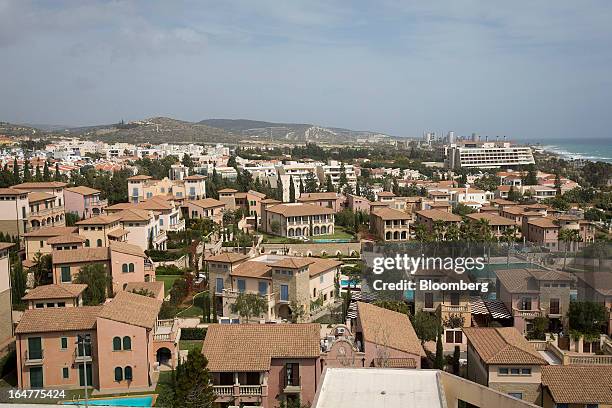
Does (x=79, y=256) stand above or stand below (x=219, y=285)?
above

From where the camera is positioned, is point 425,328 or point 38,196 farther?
point 38,196

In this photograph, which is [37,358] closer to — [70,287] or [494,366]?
[70,287]

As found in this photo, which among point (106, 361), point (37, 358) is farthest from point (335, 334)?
point (37, 358)

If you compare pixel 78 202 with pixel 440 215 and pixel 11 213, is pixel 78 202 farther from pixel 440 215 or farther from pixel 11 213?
pixel 440 215

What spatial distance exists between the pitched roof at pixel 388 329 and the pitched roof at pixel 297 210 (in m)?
28.8

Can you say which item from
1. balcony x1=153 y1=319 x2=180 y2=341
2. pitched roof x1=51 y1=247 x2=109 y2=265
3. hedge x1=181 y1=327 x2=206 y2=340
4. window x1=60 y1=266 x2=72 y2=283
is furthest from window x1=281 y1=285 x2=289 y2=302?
window x1=60 y1=266 x2=72 y2=283

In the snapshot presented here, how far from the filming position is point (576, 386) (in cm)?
1856

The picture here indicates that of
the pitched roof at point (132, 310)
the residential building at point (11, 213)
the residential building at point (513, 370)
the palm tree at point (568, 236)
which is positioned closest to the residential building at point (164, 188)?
the residential building at point (11, 213)

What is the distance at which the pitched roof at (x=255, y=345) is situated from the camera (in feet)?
64.1

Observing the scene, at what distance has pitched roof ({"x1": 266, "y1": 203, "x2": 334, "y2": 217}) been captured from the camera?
53.2 m

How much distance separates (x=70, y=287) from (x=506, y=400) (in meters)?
21.0

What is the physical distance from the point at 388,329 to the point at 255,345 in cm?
520

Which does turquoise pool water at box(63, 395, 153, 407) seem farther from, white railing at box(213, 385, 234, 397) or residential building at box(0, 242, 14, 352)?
residential building at box(0, 242, 14, 352)

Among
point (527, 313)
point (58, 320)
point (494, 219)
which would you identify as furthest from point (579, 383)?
point (494, 219)
